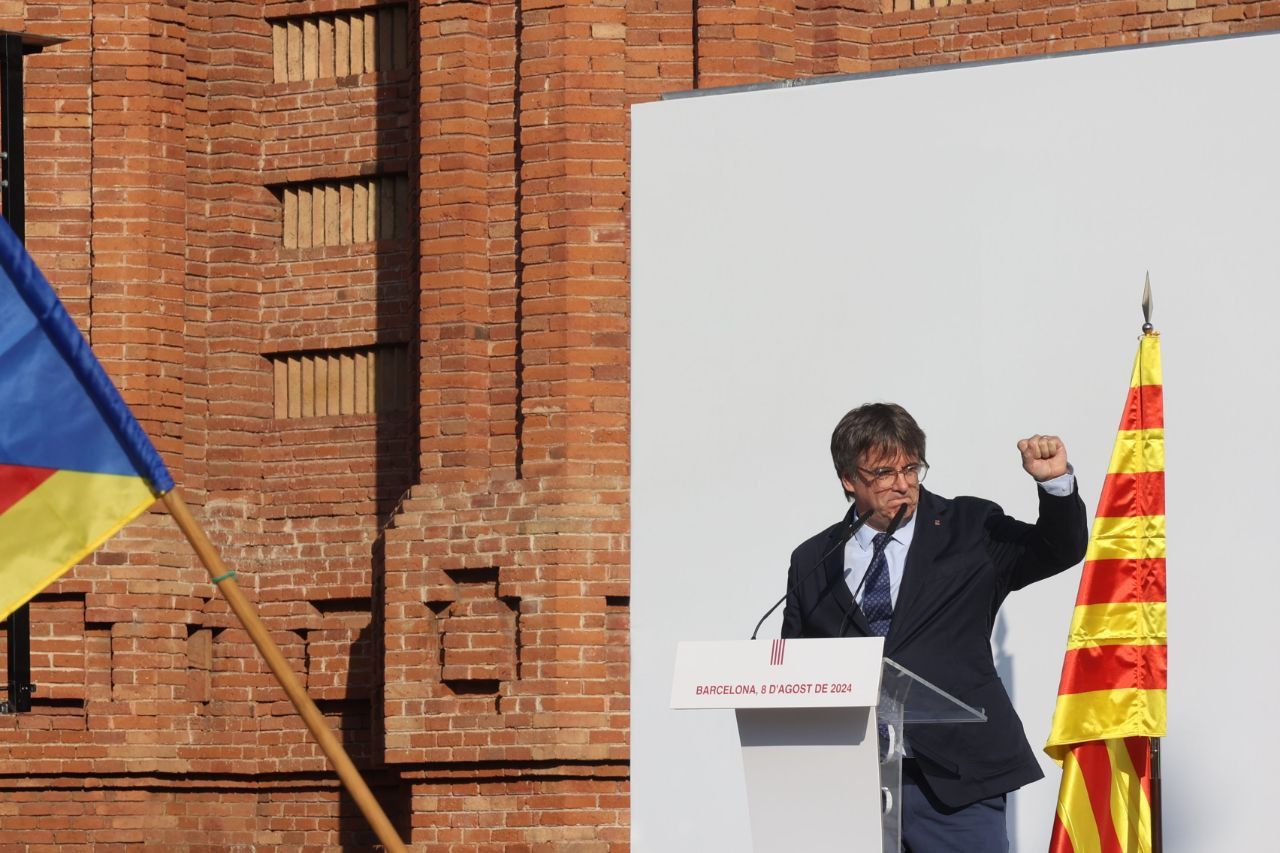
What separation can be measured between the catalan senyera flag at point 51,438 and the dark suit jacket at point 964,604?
1.92 m

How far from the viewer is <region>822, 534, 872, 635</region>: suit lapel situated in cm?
661

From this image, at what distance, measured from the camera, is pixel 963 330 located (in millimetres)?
7727

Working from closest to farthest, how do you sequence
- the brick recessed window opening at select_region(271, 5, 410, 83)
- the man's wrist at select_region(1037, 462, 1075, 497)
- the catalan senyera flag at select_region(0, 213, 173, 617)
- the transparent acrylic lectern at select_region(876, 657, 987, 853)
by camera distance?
the transparent acrylic lectern at select_region(876, 657, 987, 853) → the catalan senyera flag at select_region(0, 213, 173, 617) → the man's wrist at select_region(1037, 462, 1075, 497) → the brick recessed window opening at select_region(271, 5, 410, 83)

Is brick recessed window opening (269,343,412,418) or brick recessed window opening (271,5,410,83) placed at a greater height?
brick recessed window opening (271,5,410,83)

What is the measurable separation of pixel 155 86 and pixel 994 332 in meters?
5.69

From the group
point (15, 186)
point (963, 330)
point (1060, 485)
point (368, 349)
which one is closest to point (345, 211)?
point (368, 349)

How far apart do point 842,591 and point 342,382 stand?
19.0 feet

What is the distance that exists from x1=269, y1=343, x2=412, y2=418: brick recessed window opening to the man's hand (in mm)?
5821

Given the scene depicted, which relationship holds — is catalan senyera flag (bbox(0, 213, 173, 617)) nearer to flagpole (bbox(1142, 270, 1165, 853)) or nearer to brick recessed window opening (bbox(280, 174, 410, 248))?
flagpole (bbox(1142, 270, 1165, 853))

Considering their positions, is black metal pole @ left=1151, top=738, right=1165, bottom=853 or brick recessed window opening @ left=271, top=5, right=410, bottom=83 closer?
black metal pole @ left=1151, top=738, right=1165, bottom=853

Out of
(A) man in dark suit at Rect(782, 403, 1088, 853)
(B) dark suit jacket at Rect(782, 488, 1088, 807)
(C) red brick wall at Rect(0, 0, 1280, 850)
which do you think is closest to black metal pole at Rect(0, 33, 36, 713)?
(C) red brick wall at Rect(0, 0, 1280, 850)

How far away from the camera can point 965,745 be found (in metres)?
6.48

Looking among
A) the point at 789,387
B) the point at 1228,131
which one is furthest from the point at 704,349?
the point at 1228,131

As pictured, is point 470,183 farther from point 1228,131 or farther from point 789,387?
point 1228,131
